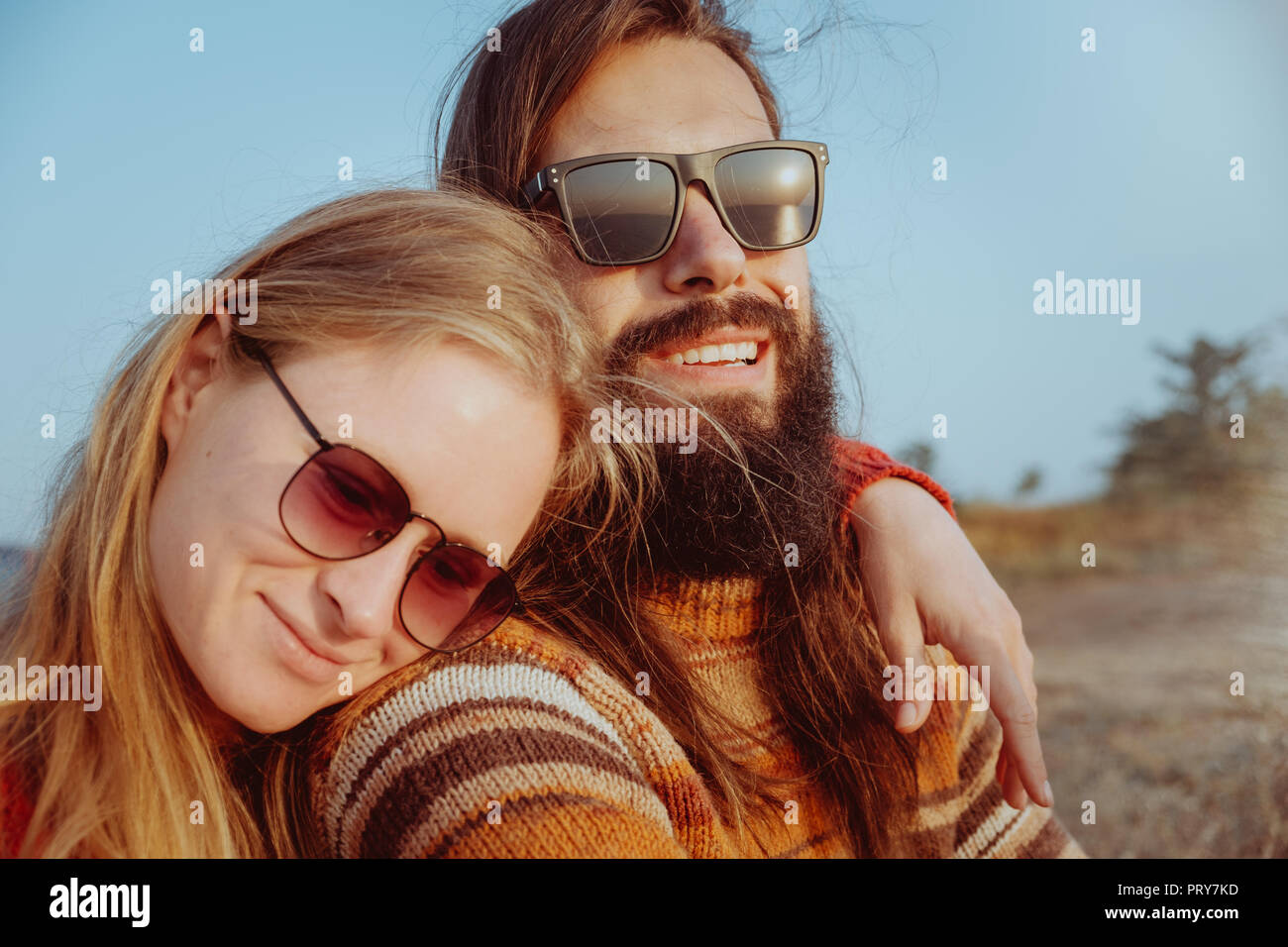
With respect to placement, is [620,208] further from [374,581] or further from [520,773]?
[520,773]

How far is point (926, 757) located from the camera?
2.01 meters

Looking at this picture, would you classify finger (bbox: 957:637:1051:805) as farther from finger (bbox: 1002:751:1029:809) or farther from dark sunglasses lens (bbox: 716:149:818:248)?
dark sunglasses lens (bbox: 716:149:818:248)

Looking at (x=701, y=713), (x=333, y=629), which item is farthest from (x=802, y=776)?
(x=333, y=629)

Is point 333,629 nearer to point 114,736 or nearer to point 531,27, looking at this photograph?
point 114,736

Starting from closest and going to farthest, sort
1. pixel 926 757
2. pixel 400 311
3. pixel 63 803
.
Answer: pixel 63 803 < pixel 400 311 < pixel 926 757

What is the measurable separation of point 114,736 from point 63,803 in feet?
0.33

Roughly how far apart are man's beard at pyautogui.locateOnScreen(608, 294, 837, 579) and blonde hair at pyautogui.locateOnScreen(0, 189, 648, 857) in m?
0.38

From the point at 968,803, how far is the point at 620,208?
1470mm

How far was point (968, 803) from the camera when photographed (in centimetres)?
204

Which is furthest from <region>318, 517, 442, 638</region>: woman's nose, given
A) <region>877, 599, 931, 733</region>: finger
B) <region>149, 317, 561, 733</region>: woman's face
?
<region>877, 599, 931, 733</region>: finger

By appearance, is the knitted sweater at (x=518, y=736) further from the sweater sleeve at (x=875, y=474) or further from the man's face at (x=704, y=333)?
the sweater sleeve at (x=875, y=474)

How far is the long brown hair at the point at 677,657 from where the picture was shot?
1.76 meters

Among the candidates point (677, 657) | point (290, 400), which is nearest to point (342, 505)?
point (290, 400)

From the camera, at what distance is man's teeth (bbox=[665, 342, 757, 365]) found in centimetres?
197
